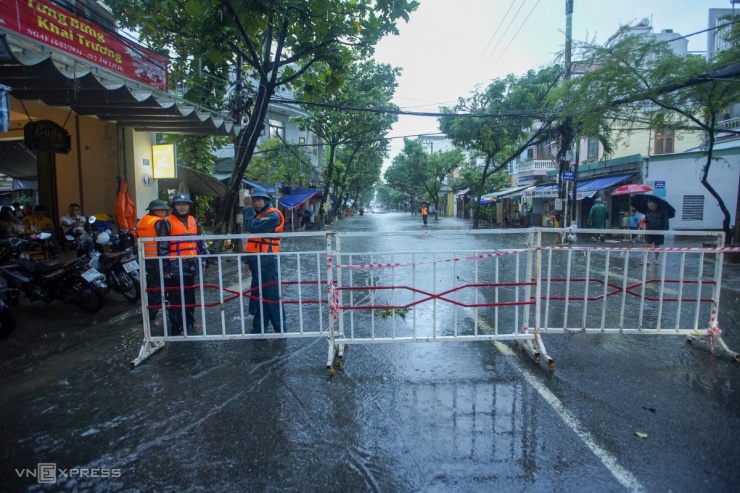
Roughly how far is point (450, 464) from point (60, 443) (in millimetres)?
2744

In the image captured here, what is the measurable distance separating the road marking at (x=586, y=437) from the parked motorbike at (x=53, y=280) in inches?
234

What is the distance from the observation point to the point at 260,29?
27.9 ft

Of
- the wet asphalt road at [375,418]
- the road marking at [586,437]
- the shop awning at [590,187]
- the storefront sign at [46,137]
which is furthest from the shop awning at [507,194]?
the road marking at [586,437]

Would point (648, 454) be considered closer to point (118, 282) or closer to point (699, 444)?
point (699, 444)

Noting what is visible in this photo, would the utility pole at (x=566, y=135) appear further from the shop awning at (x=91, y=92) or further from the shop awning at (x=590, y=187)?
the shop awning at (x=91, y=92)

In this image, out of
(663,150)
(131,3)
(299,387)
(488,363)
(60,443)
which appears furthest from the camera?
(663,150)

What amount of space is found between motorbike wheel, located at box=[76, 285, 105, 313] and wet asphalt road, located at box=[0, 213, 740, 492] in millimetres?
1298

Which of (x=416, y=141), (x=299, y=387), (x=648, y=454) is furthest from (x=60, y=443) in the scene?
(x=416, y=141)

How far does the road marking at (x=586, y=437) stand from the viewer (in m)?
2.54

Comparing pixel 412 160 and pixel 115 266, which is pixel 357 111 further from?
pixel 412 160

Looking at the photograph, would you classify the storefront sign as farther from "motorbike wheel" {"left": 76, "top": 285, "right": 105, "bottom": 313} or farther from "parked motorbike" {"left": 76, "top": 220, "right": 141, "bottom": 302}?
"motorbike wheel" {"left": 76, "top": 285, "right": 105, "bottom": 313}

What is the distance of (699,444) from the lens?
114 inches

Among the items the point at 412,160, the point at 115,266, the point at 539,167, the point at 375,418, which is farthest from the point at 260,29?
the point at 412,160

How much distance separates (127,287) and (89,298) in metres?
0.63
